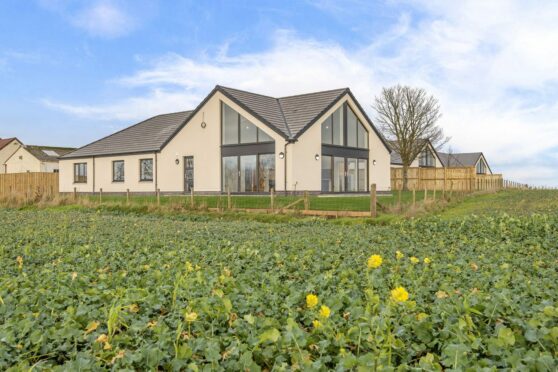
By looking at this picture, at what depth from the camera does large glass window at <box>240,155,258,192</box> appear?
85.4ft

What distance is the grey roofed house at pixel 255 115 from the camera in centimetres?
2584

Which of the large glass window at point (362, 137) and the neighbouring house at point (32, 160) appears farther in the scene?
the neighbouring house at point (32, 160)

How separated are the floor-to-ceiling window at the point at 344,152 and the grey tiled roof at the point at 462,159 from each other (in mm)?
40281

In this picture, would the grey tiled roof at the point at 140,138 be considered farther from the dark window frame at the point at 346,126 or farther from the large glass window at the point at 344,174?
the large glass window at the point at 344,174

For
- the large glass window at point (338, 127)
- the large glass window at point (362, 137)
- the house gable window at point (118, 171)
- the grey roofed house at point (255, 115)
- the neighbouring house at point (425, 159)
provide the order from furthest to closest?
1. the neighbouring house at point (425, 159)
2. the house gable window at point (118, 171)
3. the large glass window at point (362, 137)
4. the large glass window at point (338, 127)
5. the grey roofed house at point (255, 115)

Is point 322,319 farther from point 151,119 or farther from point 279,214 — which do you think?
point 151,119

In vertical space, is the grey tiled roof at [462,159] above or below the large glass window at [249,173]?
above

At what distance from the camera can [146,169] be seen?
31.3 metres

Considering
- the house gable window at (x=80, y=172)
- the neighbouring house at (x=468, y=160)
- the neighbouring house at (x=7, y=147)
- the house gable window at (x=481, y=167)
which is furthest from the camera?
the house gable window at (x=481, y=167)

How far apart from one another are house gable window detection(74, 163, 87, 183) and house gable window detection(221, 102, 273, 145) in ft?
44.5

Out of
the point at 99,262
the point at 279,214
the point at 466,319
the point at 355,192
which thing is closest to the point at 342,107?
the point at 355,192

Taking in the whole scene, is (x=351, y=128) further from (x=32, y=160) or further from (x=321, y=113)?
(x=32, y=160)

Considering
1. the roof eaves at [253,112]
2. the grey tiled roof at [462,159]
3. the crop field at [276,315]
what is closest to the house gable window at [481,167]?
the grey tiled roof at [462,159]

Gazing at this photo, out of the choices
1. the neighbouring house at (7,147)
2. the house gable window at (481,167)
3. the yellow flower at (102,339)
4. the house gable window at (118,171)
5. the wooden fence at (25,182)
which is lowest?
the yellow flower at (102,339)
